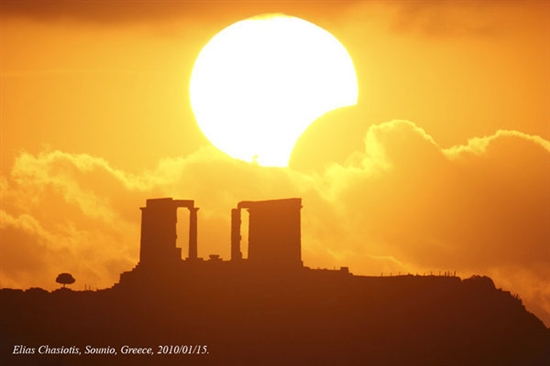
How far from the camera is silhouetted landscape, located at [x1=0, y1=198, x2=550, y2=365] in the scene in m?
79.5

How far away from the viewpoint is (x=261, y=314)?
81250 millimetres

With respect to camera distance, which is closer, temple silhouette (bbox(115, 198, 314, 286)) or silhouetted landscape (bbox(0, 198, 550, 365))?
silhouetted landscape (bbox(0, 198, 550, 365))

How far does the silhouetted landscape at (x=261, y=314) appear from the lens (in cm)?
7950

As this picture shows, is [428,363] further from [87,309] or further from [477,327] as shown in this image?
[87,309]

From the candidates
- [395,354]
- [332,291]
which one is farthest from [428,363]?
[332,291]

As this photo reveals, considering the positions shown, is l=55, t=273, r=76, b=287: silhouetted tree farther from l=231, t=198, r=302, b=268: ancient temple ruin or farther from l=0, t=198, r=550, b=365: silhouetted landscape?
l=231, t=198, r=302, b=268: ancient temple ruin

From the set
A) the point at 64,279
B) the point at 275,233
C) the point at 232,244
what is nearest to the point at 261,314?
the point at 275,233

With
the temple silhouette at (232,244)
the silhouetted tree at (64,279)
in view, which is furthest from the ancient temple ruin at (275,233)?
the silhouetted tree at (64,279)

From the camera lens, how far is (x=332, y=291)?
8325cm

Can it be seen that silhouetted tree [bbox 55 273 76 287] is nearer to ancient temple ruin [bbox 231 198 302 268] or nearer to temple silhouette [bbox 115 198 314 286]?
temple silhouette [bbox 115 198 314 286]

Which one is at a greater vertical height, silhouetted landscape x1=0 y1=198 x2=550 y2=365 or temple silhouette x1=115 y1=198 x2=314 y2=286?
temple silhouette x1=115 y1=198 x2=314 y2=286

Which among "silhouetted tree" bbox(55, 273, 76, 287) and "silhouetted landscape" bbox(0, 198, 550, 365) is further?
"silhouetted tree" bbox(55, 273, 76, 287)

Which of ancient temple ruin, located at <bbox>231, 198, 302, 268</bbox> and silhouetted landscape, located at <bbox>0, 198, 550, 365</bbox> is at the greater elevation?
ancient temple ruin, located at <bbox>231, 198, 302, 268</bbox>

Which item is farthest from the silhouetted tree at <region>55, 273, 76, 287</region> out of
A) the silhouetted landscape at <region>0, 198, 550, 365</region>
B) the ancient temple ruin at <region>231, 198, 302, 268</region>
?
the ancient temple ruin at <region>231, 198, 302, 268</region>
